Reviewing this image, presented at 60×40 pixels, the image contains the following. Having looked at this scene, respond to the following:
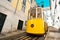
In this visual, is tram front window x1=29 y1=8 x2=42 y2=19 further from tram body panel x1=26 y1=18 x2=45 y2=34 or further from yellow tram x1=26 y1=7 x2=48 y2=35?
tram body panel x1=26 y1=18 x2=45 y2=34

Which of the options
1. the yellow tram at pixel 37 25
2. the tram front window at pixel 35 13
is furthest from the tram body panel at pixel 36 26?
the tram front window at pixel 35 13

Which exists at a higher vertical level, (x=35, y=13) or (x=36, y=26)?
(x=35, y=13)

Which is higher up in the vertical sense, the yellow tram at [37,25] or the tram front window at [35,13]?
the tram front window at [35,13]

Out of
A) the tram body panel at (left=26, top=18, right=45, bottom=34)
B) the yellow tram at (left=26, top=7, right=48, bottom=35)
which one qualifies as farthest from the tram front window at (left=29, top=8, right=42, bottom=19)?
the tram body panel at (left=26, top=18, right=45, bottom=34)

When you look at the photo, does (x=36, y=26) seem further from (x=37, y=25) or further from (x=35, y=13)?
(x=35, y=13)

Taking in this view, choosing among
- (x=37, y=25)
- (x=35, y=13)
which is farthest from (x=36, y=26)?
(x=35, y=13)

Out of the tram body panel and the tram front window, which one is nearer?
the tram body panel

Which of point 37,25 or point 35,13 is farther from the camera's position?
point 35,13

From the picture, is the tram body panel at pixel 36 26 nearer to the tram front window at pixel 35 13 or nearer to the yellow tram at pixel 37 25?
the yellow tram at pixel 37 25

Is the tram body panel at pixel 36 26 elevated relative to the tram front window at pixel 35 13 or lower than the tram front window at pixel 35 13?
lower

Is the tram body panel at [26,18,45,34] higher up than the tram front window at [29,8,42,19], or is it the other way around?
the tram front window at [29,8,42,19]

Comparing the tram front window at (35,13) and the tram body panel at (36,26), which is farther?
the tram front window at (35,13)

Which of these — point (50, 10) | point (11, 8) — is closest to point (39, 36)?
point (11, 8)

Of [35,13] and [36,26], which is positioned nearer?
[36,26]
